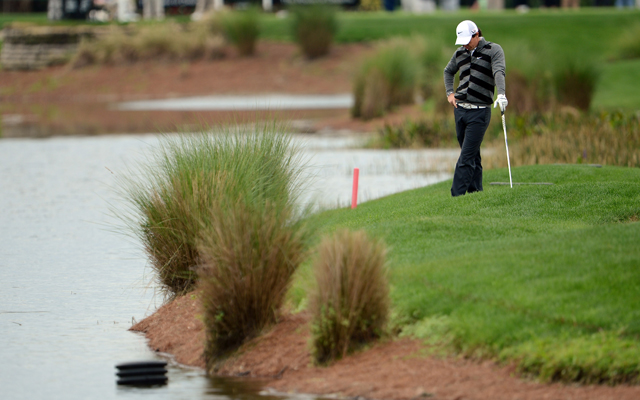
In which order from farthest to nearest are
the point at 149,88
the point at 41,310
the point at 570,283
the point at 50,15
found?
the point at 50,15, the point at 149,88, the point at 41,310, the point at 570,283

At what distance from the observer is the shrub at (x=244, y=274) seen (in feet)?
24.4

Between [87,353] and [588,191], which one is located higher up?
[588,191]

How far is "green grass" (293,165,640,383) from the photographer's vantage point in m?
6.38

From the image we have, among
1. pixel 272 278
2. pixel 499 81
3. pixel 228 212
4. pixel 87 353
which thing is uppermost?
pixel 499 81

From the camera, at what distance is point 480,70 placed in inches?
416

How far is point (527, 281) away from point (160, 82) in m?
35.8

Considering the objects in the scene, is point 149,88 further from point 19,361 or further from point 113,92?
point 19,361

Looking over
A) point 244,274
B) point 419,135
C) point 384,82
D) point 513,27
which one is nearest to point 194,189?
point 244,274

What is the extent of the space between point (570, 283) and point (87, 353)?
151 inches

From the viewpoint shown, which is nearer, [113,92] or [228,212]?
[228,212]

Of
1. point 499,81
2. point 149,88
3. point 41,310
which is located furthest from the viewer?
point 149,88

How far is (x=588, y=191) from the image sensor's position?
34.8 ft

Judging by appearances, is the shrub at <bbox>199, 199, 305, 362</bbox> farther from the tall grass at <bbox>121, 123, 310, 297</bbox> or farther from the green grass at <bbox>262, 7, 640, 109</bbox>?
the green grass at <bbox>262, 7, 640, 109</bbox>

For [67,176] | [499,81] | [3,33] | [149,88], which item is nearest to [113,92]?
[149,88]
